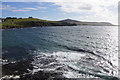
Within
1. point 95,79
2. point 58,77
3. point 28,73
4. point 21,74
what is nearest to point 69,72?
point 58,77

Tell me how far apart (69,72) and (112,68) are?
11060 millimetres

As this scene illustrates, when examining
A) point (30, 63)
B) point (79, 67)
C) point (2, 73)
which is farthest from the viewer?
point (30, 63)

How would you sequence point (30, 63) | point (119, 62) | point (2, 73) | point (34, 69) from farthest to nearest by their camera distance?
point (119, 62) → point (30, 63) → point (34, 69) → point (2, 73)

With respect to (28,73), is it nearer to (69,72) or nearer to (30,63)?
(30,63)

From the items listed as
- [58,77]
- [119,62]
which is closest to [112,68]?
[119,62]

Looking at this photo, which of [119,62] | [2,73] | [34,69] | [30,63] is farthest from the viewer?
[119,62]

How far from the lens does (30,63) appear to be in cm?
2541

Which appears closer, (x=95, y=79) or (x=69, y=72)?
(x=95, y=79)

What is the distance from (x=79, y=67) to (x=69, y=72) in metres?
3.57

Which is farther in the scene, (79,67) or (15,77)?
(79,67)

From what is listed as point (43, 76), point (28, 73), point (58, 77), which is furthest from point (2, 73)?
point (58, 77)

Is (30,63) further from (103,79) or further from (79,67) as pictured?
(103,79)

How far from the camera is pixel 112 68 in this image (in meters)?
24.4

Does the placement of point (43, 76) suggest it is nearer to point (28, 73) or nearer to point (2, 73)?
point (28, 73)
